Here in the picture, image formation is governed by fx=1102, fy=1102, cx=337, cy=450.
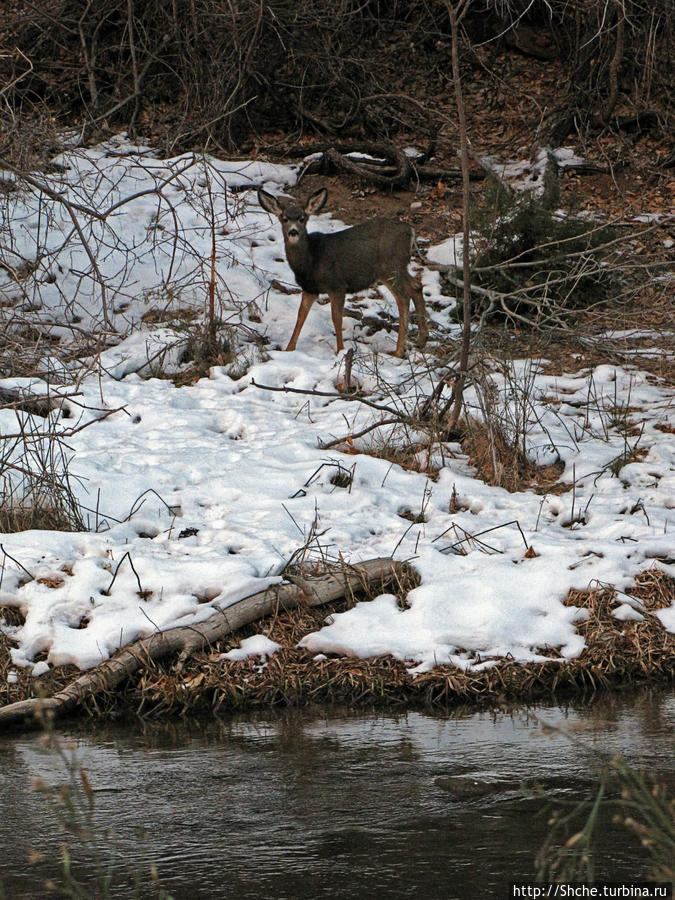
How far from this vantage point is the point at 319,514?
6.82 metres

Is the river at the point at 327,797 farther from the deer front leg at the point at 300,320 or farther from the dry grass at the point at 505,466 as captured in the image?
the deer front leg at the point at 300,320

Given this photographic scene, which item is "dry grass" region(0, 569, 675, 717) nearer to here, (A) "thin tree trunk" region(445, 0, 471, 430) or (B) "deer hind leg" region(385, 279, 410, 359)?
(A) "thin tree trunk" region(445, 0, 471, 430)

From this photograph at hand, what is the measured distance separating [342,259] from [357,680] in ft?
21.7

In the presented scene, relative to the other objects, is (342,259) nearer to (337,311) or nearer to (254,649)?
(337,311)

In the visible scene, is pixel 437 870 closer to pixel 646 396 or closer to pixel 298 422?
pixel 298 422

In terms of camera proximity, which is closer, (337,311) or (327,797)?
(327,797)

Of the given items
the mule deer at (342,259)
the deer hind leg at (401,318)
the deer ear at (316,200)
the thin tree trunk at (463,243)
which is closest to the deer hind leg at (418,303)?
the mule deer at (342,259)

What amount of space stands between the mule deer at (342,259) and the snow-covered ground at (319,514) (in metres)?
0.61

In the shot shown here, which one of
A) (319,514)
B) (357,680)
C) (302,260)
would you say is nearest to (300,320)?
(302,260)

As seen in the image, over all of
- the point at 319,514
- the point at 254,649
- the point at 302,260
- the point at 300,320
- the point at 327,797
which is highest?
the point at 302,260

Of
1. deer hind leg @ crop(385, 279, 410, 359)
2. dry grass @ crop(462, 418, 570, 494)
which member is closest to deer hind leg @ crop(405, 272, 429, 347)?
deer hind leg @ crop(385, 279, 410, 359)

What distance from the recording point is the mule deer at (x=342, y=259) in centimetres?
1095

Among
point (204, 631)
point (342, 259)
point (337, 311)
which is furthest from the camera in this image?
point (342, 259)

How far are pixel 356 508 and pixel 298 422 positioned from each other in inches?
81.6
